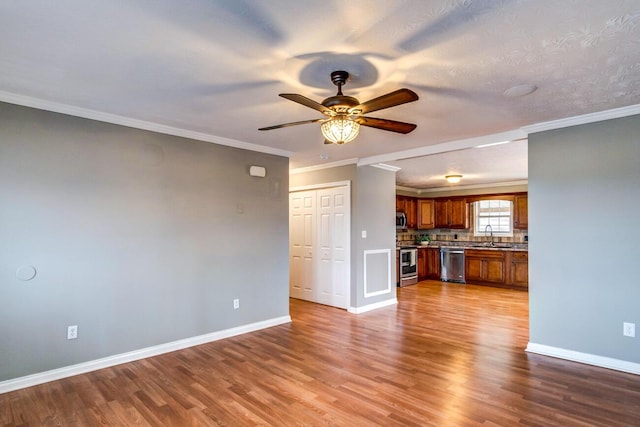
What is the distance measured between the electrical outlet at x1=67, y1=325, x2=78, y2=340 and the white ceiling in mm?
2045

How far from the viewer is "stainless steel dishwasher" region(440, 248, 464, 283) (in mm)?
8477

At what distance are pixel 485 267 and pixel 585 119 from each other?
528cm

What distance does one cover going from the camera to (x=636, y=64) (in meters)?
2.37

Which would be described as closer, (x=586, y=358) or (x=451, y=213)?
(x=586, y=358)

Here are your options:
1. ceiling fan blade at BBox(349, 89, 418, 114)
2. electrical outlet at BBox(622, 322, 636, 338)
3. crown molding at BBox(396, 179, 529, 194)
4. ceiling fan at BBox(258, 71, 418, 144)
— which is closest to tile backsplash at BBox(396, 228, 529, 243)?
crown molding at BBox(396, 179, 529, 194)

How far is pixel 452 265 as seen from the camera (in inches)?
338

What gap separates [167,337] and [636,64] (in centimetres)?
482

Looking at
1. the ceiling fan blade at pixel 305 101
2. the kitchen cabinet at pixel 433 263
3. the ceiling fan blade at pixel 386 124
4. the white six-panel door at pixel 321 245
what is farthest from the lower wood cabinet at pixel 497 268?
the ceiling fan blade at pixel 305 101

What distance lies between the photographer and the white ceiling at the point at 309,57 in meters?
1.82

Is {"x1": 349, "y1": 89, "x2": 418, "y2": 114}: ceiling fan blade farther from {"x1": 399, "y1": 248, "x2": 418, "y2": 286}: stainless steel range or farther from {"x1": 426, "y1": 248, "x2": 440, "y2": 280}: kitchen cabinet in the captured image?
{"x1": 426, "y1": 248, "x2": 440, "y2": 280}: kitchen cabinet

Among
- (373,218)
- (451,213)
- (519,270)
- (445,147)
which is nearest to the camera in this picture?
(445,147)

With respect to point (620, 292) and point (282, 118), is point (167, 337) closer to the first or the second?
point (282, 118)

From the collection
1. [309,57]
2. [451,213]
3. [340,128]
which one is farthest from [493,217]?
[309,57]

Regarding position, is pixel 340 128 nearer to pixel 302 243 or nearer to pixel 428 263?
pixel 302 243
